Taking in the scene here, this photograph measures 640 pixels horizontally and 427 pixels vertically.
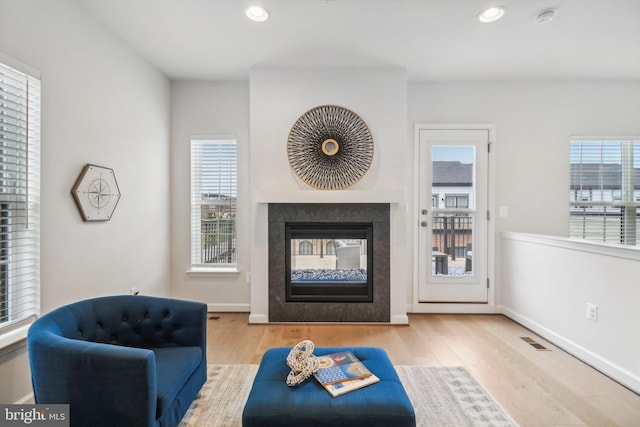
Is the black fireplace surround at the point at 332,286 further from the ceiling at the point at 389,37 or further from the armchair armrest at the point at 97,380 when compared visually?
the armchair armrest at the point at 97,380

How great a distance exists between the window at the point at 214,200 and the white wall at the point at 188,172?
0.08 m

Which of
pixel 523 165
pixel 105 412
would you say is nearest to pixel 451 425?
pixel 105 412

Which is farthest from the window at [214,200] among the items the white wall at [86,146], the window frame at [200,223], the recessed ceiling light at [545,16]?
the recessed ceiling light at [545,16]

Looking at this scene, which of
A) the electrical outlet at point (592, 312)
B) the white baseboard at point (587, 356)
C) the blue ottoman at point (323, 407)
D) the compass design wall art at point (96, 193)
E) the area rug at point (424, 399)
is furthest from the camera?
the electrical outlet at point (592, 312)

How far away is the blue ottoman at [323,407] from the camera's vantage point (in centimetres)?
127

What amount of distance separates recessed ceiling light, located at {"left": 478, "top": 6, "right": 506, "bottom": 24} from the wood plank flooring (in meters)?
2.71

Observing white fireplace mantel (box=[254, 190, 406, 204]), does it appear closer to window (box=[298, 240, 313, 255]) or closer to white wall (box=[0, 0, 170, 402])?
window (box=[298, 240, 313, 255])

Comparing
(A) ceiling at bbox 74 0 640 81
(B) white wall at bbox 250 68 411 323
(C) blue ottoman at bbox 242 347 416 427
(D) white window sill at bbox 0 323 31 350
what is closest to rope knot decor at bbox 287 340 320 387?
(C) blue ottoman at bbox 242 347 416 427

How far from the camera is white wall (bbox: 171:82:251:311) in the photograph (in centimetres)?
365

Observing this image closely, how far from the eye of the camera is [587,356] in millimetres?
2436

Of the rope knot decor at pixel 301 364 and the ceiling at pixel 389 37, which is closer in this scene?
the rope knot decor at pixel 301 364

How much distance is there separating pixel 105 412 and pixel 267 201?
208 cm

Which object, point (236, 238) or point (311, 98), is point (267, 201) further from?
point (311, 98)

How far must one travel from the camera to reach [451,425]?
1730mm
